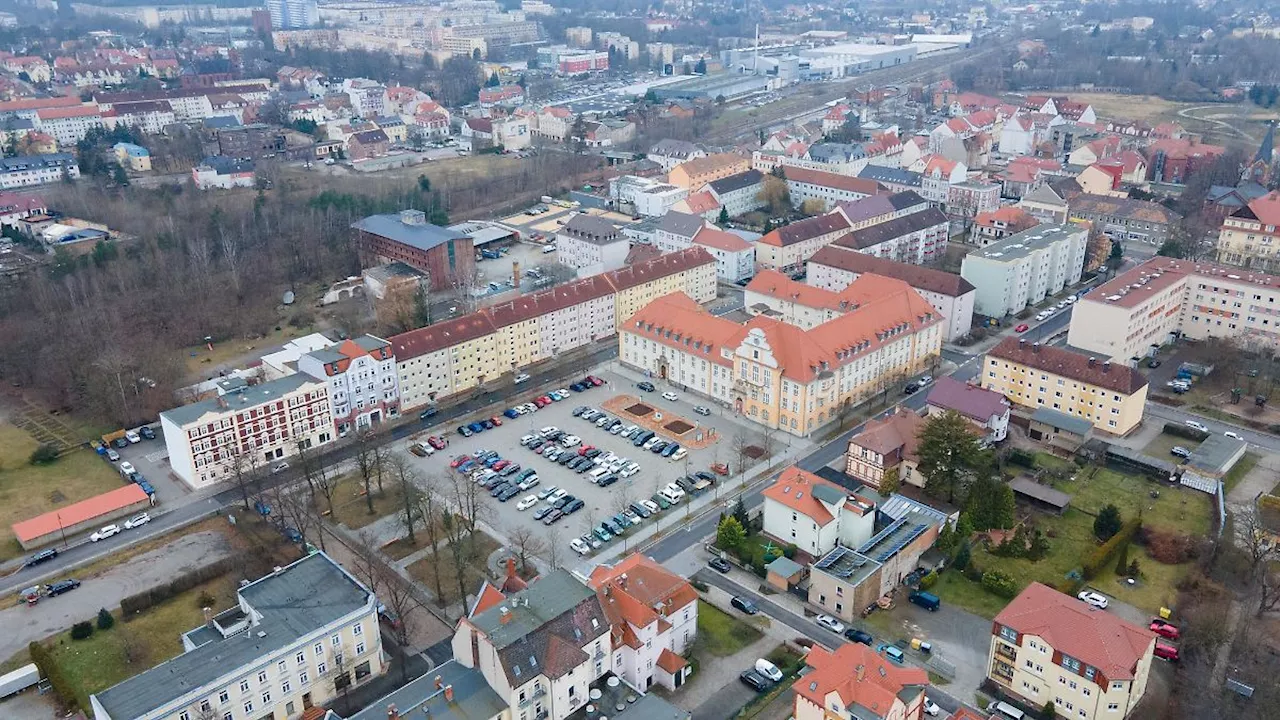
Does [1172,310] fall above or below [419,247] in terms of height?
below

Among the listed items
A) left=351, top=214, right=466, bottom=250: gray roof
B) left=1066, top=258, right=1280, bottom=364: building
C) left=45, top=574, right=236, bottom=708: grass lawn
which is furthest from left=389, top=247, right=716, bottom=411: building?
left=1066, top=258, right=1280, bottom=364: building

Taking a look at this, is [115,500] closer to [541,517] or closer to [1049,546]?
[541,517]

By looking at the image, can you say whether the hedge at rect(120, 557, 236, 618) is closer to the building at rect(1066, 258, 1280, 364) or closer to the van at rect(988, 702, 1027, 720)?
the van at rect(988, 702, 1027, 720)

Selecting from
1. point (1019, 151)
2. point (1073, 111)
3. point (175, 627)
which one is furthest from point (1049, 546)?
point (1073, 111)

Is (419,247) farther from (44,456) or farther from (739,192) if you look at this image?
(739,192)

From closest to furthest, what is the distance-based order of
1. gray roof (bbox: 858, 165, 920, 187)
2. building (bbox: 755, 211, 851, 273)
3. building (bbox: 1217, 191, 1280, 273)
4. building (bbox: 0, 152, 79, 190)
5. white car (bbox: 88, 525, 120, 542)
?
1. white car (bbox: 88, 525, 120, 542)
2. building (bbox: 1217, 191, 1280, 273)
3. building (bbox: 755, 211, 851, 273)
4. gray roof (bbox: 858, 165, 920, 187)
5. building (bbox: 0, 152, 79, 190)

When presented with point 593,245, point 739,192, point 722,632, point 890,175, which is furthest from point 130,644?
point 890,175
